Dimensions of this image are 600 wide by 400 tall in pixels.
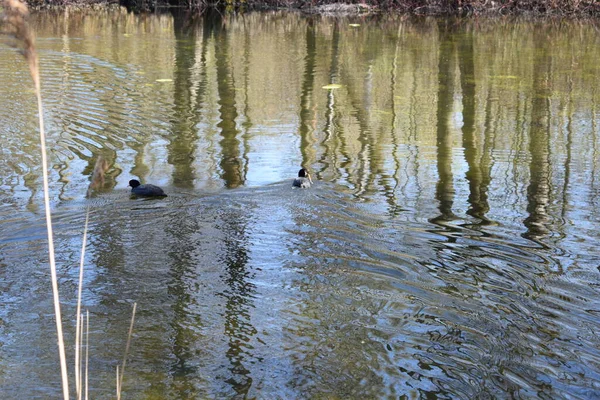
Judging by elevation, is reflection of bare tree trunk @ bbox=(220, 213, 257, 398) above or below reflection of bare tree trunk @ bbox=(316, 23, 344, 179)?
below

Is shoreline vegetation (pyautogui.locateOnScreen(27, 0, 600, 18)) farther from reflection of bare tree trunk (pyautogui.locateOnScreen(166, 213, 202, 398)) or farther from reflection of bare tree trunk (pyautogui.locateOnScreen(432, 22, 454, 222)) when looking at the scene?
reflection of bare tree trunk (pyautogui.locateOnScreen(166, 213, 202, 398))

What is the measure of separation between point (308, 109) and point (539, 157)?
3865 mm

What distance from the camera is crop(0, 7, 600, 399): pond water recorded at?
14.8 feet

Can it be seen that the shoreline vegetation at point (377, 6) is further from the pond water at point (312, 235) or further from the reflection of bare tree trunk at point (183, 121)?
the pond water at point (312, 235)

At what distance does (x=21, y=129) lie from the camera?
973cm

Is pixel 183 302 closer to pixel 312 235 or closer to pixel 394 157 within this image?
pixel 312 235

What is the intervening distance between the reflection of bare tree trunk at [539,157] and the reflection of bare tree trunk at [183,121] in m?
3.45

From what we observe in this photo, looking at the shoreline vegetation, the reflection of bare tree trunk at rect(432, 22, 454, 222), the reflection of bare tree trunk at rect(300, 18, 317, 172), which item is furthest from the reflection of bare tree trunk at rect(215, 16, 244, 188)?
the shoreline vegetation

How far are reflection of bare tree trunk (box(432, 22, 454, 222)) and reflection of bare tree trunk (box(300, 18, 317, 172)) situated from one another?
5.03 feet

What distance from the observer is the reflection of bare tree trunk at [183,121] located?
832 centimetres

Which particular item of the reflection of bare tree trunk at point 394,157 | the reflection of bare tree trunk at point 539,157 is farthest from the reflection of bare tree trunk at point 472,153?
the reflection of bare tree trunk at point 394,157

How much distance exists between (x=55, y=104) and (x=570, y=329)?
8732 millimetres

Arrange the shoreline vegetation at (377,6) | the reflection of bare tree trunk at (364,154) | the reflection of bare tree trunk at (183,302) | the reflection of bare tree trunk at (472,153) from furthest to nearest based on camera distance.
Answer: the shoreline vegetation at (377,6)
the reflection of bare tree trunk at (364,154)
the reflection of bare tree trunk at (472,153)
the reflection of bare tree trunk at (183,302)

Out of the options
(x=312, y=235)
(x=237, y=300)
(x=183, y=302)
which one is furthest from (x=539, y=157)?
(x=183, y=302)
